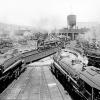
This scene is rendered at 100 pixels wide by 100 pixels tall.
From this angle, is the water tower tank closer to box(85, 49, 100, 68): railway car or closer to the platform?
box(85, 49, 100, 68): railway car

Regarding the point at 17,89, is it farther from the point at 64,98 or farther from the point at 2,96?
the point at 64,98

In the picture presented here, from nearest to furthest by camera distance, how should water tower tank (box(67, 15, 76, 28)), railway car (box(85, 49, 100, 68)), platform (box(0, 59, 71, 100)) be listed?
platform (box(0, 59, 71, 100)), railway car (box(85, 49, 100, 68)), water tower tank (box(67, 15, 76, 28))

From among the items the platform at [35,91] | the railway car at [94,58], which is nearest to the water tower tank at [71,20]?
the railway car at [94,58]

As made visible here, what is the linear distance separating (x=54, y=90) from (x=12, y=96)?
3985mm

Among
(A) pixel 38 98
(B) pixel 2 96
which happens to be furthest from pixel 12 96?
(A) pixel 38 98

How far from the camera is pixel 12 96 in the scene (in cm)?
1240

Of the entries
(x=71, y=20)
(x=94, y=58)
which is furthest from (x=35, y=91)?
(x=71, y=20)

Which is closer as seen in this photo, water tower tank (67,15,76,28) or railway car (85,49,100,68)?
railway car (85,49,100,68)

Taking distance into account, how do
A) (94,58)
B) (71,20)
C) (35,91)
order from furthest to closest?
1. (71,20)
2. (94,58)
3. (35,91)

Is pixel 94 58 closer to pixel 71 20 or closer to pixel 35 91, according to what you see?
pixel 35 91

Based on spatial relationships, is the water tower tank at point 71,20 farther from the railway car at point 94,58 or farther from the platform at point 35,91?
the platform at point 35,91

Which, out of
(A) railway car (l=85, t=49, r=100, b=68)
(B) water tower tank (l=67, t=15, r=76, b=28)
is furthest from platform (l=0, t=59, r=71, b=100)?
(B) water tower tank (l=67, t=15, r=76, b=28)

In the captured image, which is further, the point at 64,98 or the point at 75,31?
the point at 75,31

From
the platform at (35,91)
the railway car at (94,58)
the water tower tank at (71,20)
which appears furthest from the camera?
the water tower tank at (71,20)
